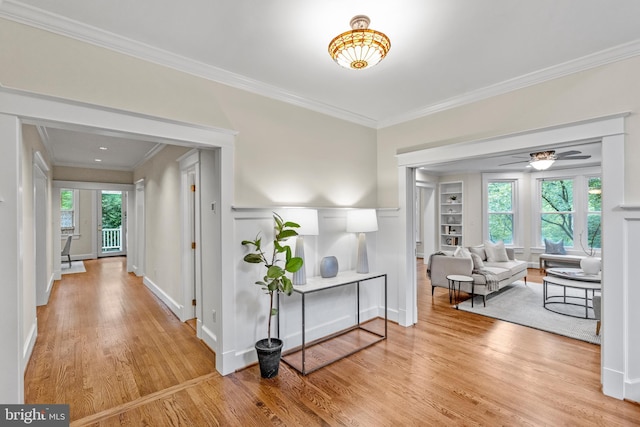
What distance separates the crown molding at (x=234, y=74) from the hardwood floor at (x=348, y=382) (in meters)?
2.61

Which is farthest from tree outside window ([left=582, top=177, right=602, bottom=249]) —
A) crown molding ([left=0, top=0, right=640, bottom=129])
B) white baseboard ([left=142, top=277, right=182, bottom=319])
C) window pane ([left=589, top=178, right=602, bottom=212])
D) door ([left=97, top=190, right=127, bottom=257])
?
A: door ([left=97, top=190, right=127, bottom=257])

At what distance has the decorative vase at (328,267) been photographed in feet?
11.1

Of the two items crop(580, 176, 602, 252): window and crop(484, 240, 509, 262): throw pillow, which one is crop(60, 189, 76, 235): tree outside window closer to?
crop(484, 240, 509, 262): throw pillow

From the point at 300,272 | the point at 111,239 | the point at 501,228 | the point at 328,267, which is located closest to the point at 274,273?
the point at 300,272

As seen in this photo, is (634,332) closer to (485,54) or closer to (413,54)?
(485,54)

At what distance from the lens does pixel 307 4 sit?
1.84 metres

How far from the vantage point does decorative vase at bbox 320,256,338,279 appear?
11.1 ft

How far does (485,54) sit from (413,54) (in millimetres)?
567

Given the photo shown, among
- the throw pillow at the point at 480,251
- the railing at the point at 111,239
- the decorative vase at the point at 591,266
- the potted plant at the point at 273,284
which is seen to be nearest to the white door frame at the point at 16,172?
the potted plant at the point at 273,284

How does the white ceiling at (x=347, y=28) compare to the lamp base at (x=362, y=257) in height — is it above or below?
above

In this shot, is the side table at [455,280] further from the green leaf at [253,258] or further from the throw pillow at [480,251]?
the green leaf at [253,258]

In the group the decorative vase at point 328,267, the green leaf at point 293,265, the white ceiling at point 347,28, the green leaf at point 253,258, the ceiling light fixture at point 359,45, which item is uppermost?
the white ceiling at point 347,28

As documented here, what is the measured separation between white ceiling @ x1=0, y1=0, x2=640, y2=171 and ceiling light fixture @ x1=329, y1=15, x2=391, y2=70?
8cm

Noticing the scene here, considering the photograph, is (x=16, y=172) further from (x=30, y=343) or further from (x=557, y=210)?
(x=557, y=210)
